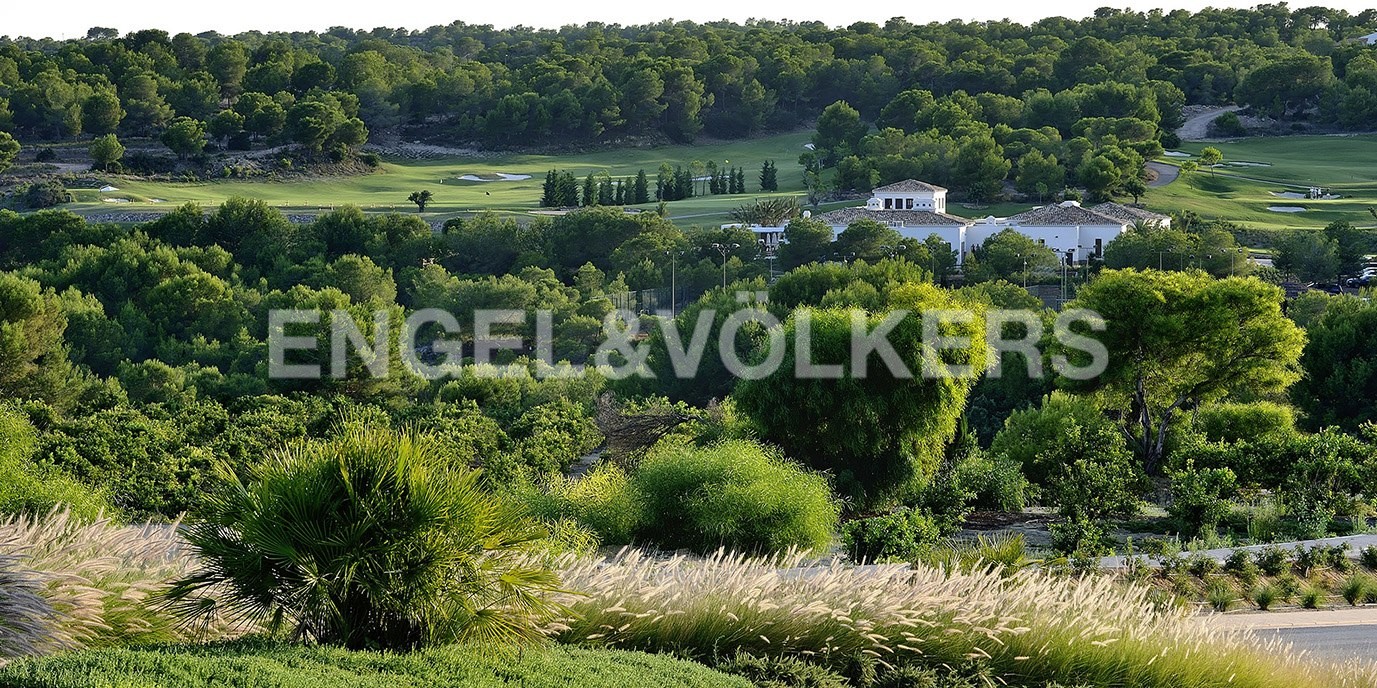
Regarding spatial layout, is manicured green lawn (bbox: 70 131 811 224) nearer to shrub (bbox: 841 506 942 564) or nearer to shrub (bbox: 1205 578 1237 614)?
shrub (bbox: 841 506 942 564)

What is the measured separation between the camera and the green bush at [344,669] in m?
5.89

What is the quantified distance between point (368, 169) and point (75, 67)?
958 inches

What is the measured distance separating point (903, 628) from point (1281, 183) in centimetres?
8842

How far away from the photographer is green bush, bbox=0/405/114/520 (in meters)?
12.7

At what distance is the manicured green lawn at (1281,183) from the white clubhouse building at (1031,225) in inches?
370

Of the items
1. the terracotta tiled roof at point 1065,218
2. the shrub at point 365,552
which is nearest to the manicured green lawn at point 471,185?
the terracotta tiled roof at point 1065,218

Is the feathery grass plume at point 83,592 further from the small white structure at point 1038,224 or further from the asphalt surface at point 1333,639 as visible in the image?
the small white structure at point 1038,224

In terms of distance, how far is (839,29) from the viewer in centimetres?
15025

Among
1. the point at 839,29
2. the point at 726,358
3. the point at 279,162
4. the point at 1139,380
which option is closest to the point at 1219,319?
the point at 1139,380

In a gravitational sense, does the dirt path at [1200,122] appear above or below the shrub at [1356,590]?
above

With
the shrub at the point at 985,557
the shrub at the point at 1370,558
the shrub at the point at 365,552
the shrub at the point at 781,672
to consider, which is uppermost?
the shrub at the point at 365,552

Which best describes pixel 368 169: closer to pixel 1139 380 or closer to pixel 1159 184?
pixel 1159 184

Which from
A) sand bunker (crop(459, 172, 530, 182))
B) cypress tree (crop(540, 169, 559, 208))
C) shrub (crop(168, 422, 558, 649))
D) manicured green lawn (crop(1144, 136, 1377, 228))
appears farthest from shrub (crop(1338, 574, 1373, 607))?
sand bunker (crop(459, 172, 530, 182))

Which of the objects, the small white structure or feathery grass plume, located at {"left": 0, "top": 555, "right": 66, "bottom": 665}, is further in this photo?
the small white structure
